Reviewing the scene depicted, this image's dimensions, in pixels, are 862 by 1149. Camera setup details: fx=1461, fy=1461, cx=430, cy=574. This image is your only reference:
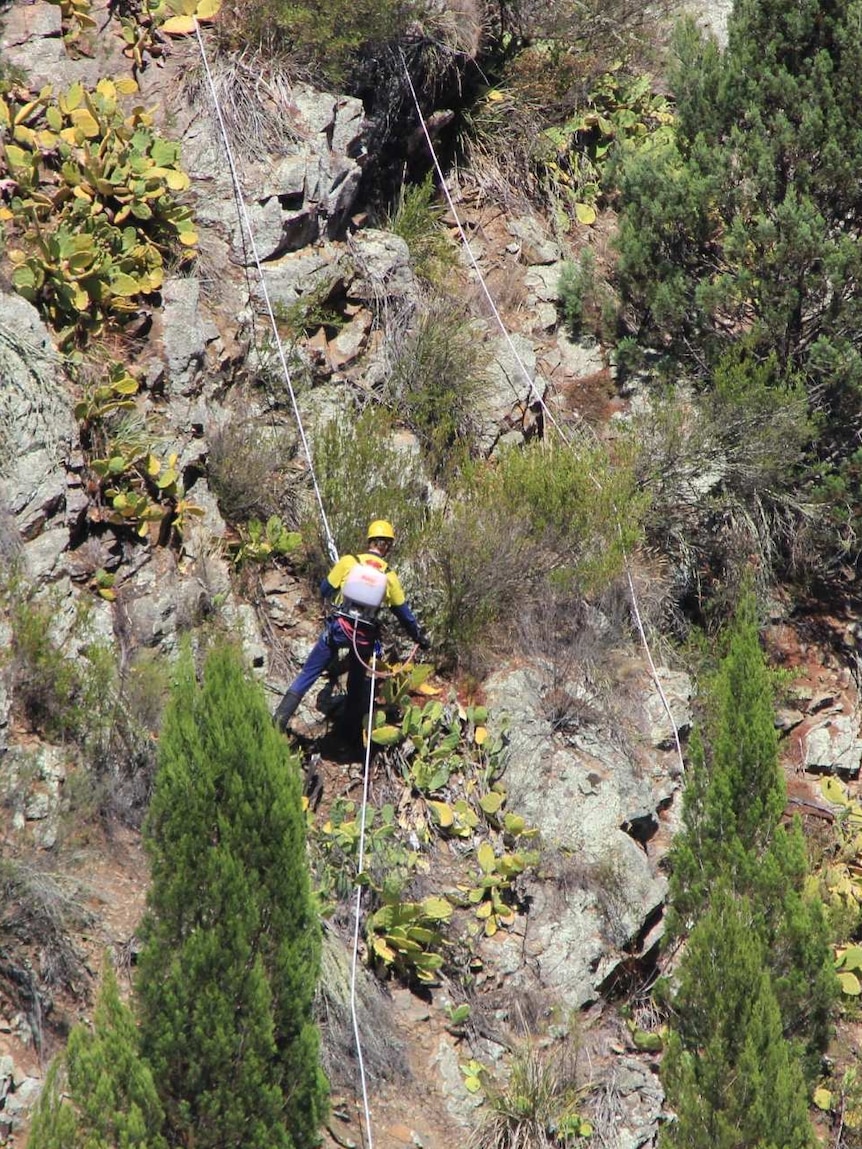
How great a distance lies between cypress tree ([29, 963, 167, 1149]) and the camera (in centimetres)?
545

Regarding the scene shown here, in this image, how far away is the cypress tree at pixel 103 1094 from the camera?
545cm

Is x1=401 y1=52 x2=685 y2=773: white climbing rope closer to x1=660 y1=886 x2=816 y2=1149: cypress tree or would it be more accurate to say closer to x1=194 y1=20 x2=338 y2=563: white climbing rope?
x1=660 y1=886 x2=816 y2=1149: cypress tree

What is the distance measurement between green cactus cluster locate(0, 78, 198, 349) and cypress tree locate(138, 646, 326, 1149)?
2.94 metres

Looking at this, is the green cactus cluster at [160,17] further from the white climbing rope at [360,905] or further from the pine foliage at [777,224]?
the white climbing rope at [360,905]

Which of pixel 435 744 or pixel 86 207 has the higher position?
pixel 86 207

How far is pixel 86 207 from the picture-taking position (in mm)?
8695

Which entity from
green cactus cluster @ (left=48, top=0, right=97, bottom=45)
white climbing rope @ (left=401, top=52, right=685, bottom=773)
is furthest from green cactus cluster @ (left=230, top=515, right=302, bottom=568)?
green cactus cluster @ (left=48, top=0, right=97, bottom=45)

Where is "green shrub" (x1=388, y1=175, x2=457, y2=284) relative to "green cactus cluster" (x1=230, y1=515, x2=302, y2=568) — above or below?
above

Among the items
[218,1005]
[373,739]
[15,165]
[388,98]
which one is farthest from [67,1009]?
[388,98]

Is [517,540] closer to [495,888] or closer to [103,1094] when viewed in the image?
[495,888]

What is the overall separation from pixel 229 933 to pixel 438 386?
4.72 m

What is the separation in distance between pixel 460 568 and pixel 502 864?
6.13 ft

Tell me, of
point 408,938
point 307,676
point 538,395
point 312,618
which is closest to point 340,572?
point 307,676

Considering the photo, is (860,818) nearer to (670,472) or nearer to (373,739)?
(670,472)
